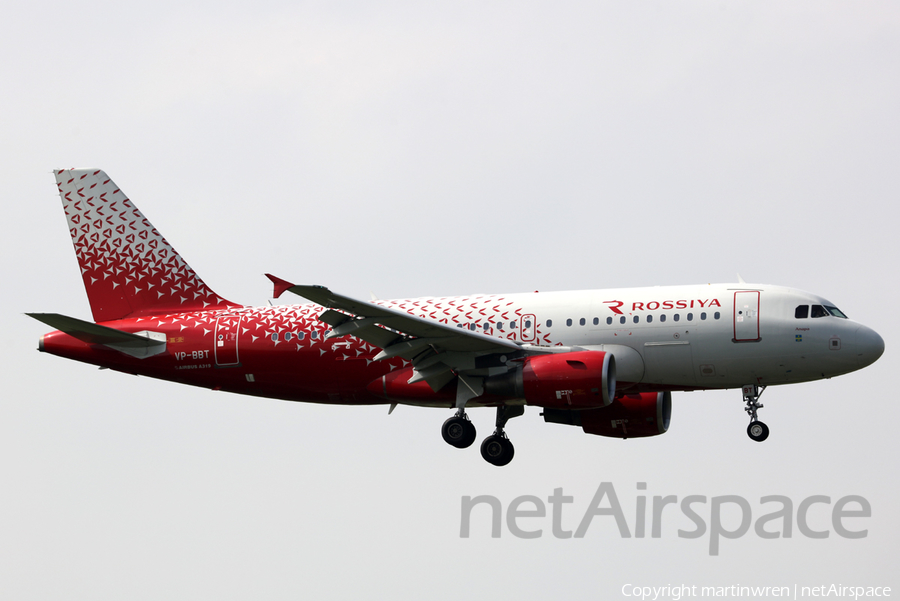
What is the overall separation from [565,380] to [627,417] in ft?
19.6

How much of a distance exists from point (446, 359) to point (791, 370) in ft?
31.5

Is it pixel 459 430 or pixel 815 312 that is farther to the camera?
pixel 459 430

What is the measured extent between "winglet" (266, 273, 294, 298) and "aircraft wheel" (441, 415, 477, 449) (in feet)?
27.6

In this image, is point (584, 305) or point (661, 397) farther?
point (661, 397)

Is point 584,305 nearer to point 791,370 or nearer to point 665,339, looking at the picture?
point 665,339

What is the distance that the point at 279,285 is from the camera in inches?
1168

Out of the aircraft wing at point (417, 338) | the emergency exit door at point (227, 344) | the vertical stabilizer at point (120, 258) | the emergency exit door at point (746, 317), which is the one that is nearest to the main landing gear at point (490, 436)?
the aircraft wing at point (417, 338)

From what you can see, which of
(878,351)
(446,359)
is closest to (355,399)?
(446,359)

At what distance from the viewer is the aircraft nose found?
33.9m

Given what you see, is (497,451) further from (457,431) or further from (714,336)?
(714,336)

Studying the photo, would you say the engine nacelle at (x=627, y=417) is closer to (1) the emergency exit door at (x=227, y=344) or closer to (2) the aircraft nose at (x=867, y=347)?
(2) the aircraft nose at (x=867, y=347)

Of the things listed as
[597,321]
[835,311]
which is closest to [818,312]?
[835,311]

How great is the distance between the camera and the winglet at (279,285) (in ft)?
96.6

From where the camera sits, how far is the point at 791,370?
34156 millimetres
